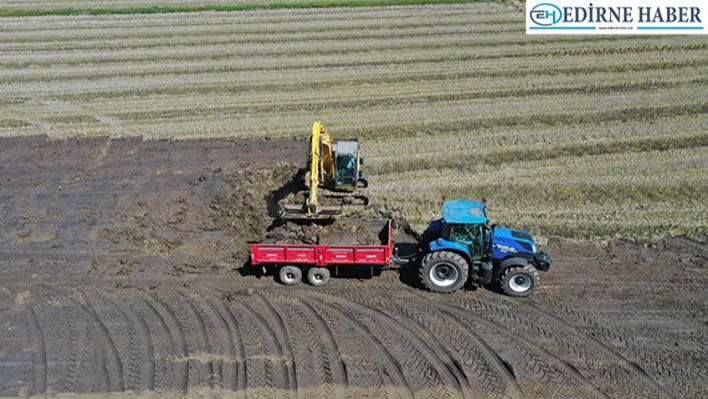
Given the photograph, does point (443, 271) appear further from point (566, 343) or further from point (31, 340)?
point (31, 340)

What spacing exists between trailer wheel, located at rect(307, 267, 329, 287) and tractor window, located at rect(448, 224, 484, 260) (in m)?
3.04

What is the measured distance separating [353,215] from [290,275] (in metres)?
3.29

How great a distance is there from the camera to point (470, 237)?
1272 cm

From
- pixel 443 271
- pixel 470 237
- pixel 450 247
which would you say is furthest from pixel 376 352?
pixel 470 237

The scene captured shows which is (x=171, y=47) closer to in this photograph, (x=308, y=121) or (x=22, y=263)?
(x=308, y=121)

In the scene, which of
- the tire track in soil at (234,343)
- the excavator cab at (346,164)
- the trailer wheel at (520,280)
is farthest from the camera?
the excavator cab at (346,164)

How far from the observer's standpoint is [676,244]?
14.9 meters

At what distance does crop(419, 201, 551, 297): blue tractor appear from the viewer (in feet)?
41.3

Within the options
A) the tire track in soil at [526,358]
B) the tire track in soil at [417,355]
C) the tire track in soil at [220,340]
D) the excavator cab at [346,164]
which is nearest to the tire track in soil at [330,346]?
the tire track in soil at [417,355]

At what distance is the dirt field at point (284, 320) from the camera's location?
1072 centimetres

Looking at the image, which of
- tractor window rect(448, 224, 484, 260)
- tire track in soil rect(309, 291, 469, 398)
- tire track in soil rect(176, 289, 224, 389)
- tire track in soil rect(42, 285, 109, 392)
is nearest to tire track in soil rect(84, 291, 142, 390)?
tire track in soil rect(42, 285, 109, 392)

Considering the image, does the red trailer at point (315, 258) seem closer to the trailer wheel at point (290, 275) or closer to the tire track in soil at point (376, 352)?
the trailer wheel at point (290, 275)

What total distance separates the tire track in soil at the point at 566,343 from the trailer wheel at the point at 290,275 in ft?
11.7

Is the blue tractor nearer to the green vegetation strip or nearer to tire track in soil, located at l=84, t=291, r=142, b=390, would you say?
tire track in soil, located at l=84, t=291, r=142, b=390
